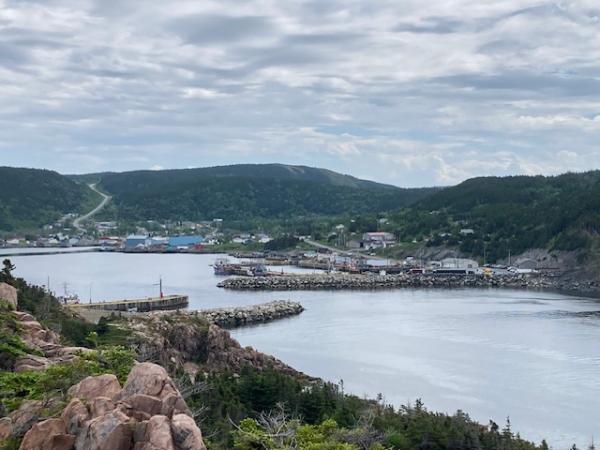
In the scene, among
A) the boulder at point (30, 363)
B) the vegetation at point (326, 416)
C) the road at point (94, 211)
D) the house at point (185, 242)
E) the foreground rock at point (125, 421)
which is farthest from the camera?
the road at point (94, 211)

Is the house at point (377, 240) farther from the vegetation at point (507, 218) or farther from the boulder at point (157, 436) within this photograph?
the boulder at point (157, 436)

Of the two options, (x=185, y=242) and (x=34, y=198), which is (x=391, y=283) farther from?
(x=34, y=198)

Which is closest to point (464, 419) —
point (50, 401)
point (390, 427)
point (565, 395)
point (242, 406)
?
point (390, 427)

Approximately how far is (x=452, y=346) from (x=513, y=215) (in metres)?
49.5

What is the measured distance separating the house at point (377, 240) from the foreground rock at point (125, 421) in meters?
77.6

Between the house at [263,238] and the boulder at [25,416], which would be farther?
the house at [263,238]

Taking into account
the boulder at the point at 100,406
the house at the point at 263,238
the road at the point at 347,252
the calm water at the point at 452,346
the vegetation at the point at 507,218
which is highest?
the vegetation at the point at 507,218

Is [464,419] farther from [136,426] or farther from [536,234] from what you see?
[536,234]

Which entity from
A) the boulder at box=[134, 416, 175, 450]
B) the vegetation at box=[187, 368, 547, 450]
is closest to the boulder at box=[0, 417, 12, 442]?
the boulder at box=[134, 416, 175, 450]

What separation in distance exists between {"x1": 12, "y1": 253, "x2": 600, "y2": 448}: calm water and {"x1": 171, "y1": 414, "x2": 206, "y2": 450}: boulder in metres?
14.4

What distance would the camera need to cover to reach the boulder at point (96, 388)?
10.2 m

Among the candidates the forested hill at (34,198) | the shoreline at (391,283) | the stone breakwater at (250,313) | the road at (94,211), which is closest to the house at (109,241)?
the road at (94,211)

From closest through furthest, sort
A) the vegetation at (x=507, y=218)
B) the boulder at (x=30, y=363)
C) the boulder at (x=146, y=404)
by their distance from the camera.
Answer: the boulder at (x=146, y=404) → the boulder at (x=30, y=363) → the vegetation at (x=507, y=218)

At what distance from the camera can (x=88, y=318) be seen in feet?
102
